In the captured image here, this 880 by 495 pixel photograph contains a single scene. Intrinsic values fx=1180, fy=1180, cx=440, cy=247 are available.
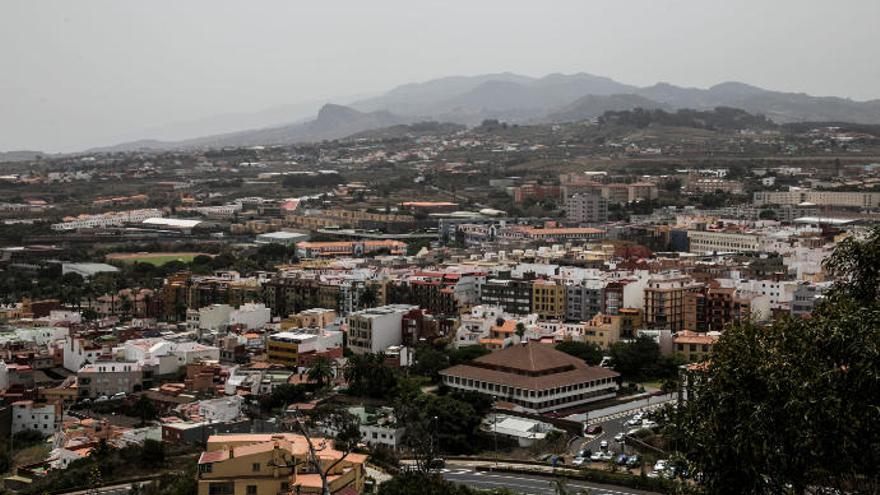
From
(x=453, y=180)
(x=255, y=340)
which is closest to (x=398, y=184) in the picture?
(x=453, y=180)

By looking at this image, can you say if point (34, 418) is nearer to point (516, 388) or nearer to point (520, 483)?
point (516, 388)

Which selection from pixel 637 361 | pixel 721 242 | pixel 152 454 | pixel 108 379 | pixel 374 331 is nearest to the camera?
pixel 152 454

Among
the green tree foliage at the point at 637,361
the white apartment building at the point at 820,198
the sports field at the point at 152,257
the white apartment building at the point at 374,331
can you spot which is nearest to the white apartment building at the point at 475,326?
the white apartment building at the point at 374,331

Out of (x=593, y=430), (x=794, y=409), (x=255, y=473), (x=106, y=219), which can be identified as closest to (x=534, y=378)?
(x=593, y=430)

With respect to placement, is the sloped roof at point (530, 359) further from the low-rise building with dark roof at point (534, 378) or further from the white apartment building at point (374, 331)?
the white apartment building at point (374, 331)

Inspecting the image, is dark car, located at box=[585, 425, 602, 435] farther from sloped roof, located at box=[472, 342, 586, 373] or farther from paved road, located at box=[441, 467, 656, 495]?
paved road, located at box=[441, 467, 656, 495]

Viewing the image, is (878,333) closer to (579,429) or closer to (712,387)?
(712,387)

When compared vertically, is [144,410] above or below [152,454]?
below
